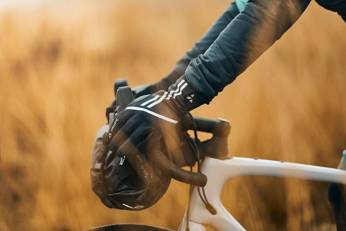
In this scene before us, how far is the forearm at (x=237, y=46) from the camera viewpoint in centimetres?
121

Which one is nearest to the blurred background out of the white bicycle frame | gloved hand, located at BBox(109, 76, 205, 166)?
the white bicycle frame

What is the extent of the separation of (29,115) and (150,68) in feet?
1.10

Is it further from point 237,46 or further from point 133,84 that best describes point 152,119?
point 133,84

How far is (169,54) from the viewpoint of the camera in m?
1.70

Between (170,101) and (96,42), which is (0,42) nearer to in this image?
(96,42)

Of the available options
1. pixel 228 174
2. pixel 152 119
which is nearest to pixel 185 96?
pixel 152 119

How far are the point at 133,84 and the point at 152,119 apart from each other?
498 millimetres

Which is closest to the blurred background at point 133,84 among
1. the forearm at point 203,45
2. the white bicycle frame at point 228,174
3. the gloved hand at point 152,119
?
the forearm at point 203,45

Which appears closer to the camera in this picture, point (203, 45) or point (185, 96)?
point (185, 96)

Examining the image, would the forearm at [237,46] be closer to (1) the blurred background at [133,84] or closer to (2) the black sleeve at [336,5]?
(2) the black sleeve at [336,5]

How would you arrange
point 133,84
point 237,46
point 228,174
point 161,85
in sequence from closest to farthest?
1. point 237,46
2. point 228,174
3. point 161,85
4. point 133,84

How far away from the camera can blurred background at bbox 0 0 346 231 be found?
5.47 ft

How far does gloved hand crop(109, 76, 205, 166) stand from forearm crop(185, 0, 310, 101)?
31mm

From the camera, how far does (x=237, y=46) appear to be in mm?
1211
